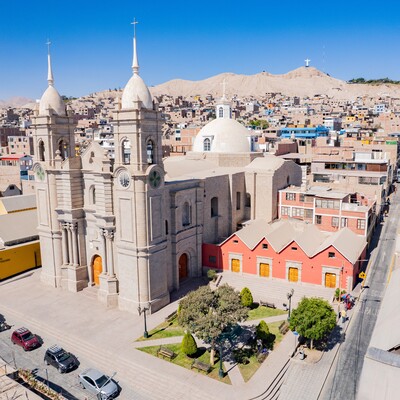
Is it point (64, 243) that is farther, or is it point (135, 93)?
point (64, 243)

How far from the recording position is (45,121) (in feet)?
119

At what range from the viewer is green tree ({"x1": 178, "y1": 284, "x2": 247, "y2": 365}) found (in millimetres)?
22938

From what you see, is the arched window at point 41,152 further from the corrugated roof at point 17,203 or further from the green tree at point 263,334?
the green tree at point 263,334

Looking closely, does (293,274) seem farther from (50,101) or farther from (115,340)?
(50,101)

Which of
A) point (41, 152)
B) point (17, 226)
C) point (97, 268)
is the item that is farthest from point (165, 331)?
point (17, 226)

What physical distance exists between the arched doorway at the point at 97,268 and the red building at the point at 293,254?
10.5 meters

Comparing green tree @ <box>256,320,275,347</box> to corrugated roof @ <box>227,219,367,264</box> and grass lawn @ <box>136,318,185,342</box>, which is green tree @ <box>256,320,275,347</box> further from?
corrugated roof @ <box>227,219,367,264</box>

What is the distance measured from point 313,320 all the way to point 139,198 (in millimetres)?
15570

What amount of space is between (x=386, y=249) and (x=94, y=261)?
33.5 metres

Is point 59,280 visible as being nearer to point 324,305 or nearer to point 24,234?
point 24,234

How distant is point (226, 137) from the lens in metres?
48.5

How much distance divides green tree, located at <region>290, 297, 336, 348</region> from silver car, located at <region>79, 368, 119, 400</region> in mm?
12274

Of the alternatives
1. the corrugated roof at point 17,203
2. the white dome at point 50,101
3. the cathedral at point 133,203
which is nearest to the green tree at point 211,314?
the cathedral at point 133,203

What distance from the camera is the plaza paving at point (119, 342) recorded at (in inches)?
909
